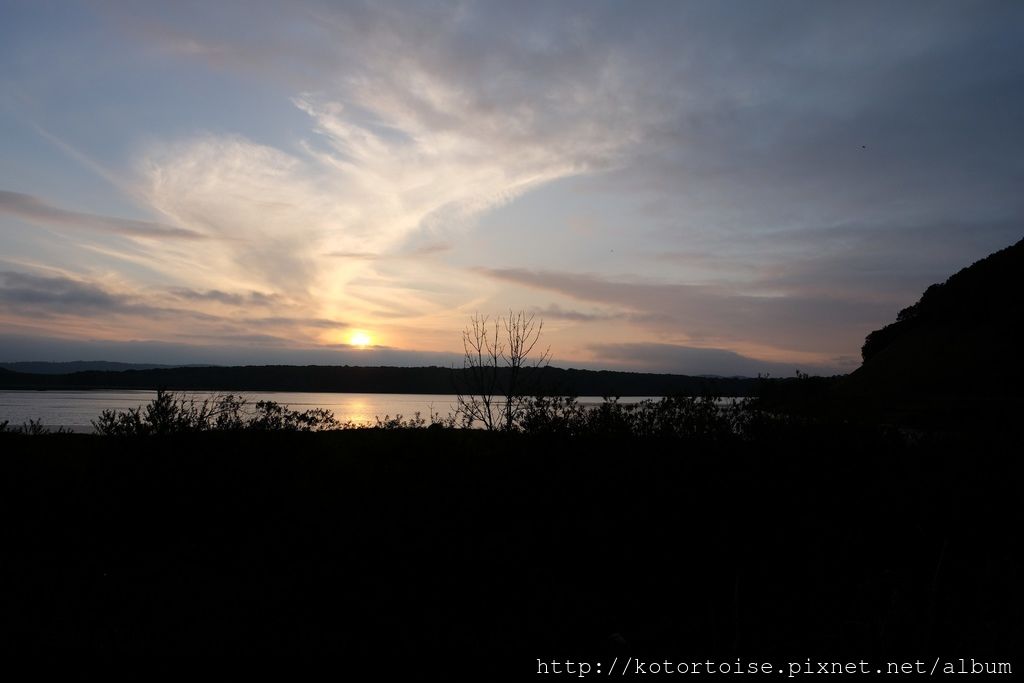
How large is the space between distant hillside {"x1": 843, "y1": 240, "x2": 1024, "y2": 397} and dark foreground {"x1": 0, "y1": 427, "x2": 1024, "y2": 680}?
1594 inches

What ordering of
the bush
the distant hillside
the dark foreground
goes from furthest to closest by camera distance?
the distant hillside
the bush
the dark foreground

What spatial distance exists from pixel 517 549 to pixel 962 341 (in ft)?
188

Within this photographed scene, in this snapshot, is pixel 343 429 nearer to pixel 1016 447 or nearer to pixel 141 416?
pixel 141 416

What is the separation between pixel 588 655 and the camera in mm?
6488

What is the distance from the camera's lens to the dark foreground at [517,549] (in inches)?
257

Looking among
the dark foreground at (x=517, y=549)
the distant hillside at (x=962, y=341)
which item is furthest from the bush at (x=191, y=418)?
the distant hillside at (x=962, y=341)

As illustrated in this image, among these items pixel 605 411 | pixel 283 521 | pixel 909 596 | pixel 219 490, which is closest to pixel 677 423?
pixel 605 411

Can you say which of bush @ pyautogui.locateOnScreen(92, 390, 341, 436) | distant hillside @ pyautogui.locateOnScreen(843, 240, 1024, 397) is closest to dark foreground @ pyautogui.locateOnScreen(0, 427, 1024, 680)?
bush @ pyautogui.locateOnScreen(92, 390, 341, 436)

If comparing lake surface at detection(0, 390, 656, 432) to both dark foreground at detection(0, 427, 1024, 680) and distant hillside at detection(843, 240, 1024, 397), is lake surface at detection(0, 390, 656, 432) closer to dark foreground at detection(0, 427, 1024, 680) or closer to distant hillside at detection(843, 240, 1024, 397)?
dark foreground at detection(0, 427, 1024, 680)

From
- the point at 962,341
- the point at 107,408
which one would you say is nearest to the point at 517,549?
the point at 107,408

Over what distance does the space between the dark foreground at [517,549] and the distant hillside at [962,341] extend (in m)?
40.5

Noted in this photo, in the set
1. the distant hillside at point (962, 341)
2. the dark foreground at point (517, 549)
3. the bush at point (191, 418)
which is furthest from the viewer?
the distant hillside at point (962, 341)

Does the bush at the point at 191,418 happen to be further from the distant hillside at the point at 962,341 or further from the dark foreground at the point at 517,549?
the distant hillside at the point at 962,341

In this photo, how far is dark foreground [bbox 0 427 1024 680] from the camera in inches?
257
